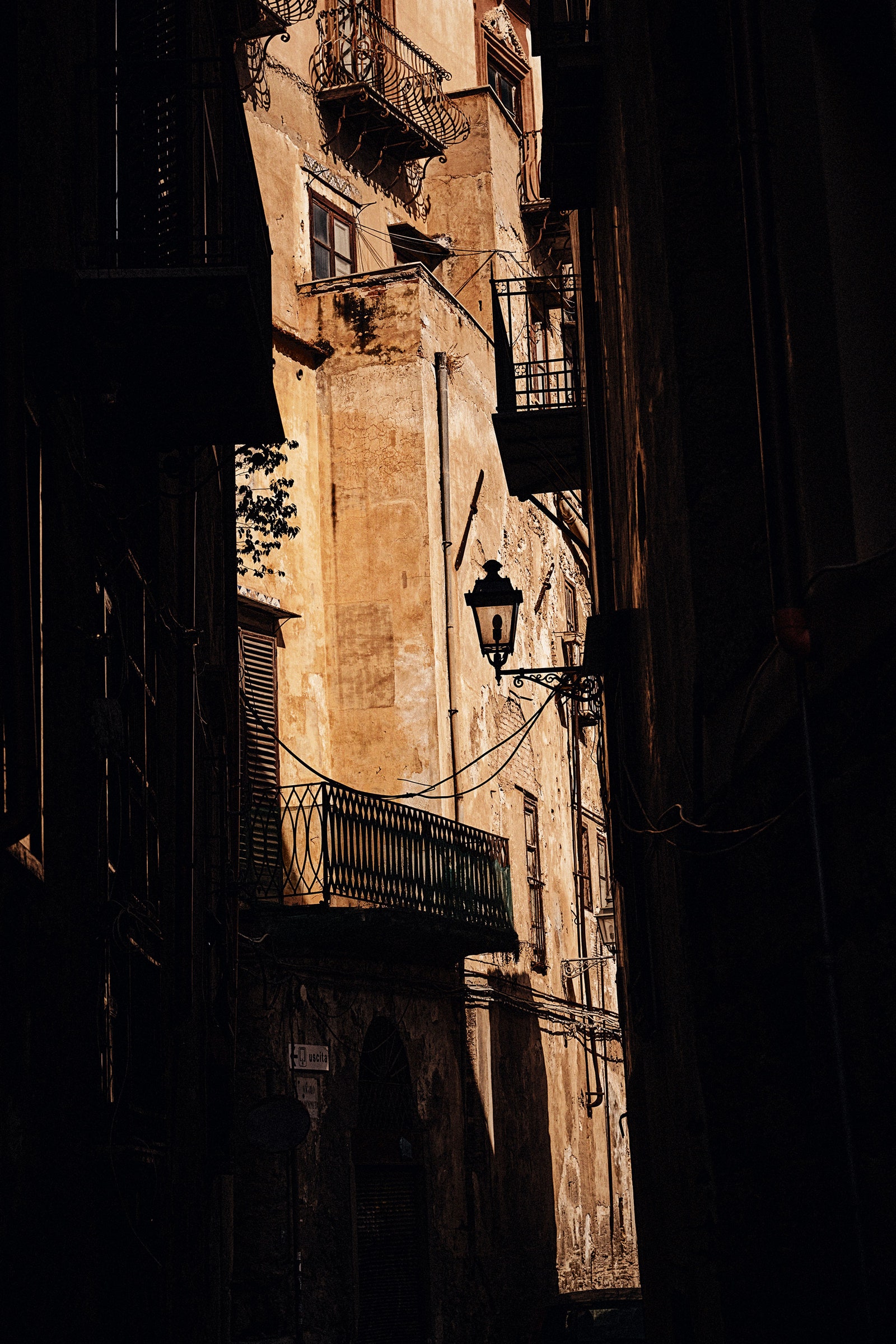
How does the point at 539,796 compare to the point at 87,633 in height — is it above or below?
above

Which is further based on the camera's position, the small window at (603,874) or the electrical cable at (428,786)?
the small window at (603,874)

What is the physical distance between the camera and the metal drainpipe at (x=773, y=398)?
364 cm

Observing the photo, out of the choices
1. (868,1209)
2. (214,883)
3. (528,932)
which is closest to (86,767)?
(868,1209)

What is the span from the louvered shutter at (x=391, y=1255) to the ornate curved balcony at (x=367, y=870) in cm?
244

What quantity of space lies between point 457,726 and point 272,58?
850cm

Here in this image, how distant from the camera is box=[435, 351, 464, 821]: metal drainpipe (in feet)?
59.1

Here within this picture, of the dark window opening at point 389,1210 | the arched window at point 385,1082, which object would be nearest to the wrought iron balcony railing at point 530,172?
the arched window at point 385,1082

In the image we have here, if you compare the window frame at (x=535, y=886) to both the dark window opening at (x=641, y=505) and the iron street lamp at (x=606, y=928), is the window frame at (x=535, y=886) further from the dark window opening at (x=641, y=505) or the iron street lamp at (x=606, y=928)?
the dark window opening at (x=641, y=505)

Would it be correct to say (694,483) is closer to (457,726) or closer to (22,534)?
(22,534)

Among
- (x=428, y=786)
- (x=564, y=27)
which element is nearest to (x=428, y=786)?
(x=428, y=786)

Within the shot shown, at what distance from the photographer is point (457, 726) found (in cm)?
1811

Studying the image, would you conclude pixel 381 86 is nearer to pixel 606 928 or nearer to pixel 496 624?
pixel 496 624

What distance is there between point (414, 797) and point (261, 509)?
13.8ft

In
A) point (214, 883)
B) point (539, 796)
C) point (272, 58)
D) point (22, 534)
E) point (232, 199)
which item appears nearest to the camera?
point (22, 534)
